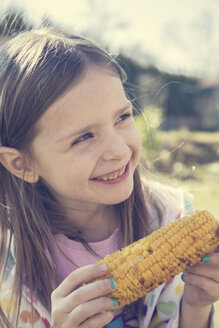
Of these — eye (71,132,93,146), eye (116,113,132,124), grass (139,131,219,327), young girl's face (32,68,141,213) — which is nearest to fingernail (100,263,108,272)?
young girl's face (32,68,141,213)

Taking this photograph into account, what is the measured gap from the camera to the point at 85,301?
1356 millimetres

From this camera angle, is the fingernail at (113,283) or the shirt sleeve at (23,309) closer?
the fingernail at (113,283)

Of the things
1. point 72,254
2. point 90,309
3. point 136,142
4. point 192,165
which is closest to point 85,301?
point 90,309

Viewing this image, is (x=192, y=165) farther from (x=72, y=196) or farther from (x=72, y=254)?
(x=72, y=196)

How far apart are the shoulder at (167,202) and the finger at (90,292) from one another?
763mm

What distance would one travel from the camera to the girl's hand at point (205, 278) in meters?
1.46

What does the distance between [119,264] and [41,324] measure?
0.71 meters

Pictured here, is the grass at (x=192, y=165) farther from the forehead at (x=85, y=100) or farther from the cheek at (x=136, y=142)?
the forehead at (x=85, y=100)

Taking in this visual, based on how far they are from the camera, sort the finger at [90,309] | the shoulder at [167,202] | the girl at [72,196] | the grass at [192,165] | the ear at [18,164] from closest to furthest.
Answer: the finger at [90,309], the girl at [72,196], the ear at [18,164], the shoulder at [167,202], the grass at [192,165]

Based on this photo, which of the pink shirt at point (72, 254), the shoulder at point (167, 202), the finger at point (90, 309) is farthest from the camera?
the shoulder at point (167, 202)

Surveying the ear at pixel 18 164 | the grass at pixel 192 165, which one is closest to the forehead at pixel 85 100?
the ear at pixel 18 164

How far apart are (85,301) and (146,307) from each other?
682 mm

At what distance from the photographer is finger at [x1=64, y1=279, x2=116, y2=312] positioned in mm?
1342

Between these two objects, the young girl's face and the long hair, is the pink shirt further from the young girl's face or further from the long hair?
the young girl's face
